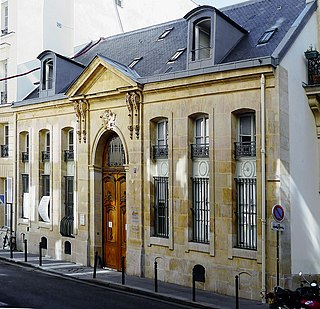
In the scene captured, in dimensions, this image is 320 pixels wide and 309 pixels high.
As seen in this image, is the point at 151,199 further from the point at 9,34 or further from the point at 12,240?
the point at 9,34

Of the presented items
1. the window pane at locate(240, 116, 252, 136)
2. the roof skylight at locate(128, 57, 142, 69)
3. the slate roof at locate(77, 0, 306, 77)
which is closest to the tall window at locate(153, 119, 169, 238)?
the slate roof at locate(77, 0, 306, 77)

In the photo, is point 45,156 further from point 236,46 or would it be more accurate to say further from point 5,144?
point 236,46

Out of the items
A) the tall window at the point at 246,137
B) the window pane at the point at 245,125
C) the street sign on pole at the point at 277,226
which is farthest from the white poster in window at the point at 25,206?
the street sign on pole at the point at 277,226

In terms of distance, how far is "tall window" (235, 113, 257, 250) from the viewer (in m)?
14.4

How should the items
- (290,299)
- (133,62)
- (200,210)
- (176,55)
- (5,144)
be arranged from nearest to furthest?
1. (290,299)
2. (200,210)
3. (176,55)
4. (133,62)
5. (5,144)

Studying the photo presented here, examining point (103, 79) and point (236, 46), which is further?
point (103, 79)

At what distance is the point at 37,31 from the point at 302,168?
50.4ft

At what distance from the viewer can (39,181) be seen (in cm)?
2169

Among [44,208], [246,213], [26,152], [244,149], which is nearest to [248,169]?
[244,149]

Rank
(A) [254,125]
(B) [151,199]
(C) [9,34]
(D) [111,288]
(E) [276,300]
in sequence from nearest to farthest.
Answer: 1. (E) [276,300]
2. (A) [254,125]
3. (D) [111,288]
4. (B) [151,199]
5. (C) [9,34]

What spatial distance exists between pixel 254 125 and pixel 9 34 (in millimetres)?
14550

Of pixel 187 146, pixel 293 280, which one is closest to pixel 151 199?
pixel 187 146

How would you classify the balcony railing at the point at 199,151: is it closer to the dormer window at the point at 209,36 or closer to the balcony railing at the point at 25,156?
the dormer window at the point at 209,36

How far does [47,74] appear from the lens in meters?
21.9
